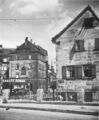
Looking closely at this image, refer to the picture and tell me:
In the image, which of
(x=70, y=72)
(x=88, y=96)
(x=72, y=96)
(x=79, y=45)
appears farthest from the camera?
(x=70, y=72)

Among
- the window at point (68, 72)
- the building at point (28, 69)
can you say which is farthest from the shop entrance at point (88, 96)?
the building at point (28, 69)

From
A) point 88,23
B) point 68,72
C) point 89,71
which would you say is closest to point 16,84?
point 68,72

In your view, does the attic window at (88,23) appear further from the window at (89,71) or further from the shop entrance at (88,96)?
the shop entrance at (88,96)

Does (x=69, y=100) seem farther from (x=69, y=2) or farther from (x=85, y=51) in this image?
(x=69, y=2)

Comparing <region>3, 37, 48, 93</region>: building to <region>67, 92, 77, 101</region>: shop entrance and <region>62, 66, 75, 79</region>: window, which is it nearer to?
<region>62, 66, 75, 79</region>: window

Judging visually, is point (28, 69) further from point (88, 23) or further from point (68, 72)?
point (88, 23)

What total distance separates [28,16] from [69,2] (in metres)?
1.22

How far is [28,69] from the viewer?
22406 millimetres

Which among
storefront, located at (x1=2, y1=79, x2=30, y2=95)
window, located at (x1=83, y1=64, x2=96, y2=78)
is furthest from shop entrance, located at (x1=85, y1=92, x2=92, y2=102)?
storefront, located at (x1=2, y1=79, x2=30, y2=95)

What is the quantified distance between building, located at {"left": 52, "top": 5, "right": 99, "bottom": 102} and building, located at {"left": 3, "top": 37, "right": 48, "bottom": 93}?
979cm

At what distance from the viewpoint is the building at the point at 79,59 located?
34.4 ft

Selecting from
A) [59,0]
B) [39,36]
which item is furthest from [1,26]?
[59,0]

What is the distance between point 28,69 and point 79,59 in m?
11.8

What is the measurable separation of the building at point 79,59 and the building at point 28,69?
386 inches
